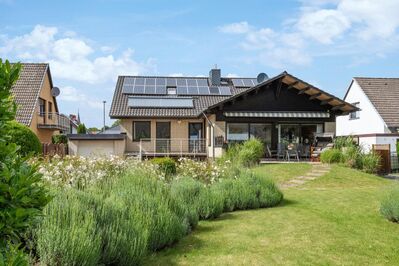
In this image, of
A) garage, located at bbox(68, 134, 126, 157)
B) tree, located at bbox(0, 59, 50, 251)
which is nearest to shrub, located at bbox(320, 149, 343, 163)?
garage, located at bbox(68, 134, 126, 157)

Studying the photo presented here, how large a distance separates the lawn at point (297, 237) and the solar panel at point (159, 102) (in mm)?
18261

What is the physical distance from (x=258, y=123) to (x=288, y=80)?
127 inches

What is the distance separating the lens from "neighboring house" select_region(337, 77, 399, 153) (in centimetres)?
2788

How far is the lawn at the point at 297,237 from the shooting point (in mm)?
6199

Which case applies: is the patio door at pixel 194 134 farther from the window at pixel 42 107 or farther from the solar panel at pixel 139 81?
A: the window at pixel 42 107

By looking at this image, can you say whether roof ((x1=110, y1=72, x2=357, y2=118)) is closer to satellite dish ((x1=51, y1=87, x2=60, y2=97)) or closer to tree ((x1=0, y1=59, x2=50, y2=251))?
satellite dish ((x1=51, y1=87, x2=60, y2=97))

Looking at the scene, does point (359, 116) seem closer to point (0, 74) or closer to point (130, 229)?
point (130, 229)

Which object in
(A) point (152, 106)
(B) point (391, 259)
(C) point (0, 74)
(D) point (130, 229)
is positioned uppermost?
(A) point (152, 106)

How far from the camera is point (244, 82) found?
3444 centimetres

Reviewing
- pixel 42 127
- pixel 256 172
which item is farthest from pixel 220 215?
pixel 42 127

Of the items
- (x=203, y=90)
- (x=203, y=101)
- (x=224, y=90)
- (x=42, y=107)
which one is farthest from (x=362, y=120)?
(x=42, y=107)

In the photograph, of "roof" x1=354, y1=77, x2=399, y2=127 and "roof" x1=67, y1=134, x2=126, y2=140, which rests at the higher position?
"roof" x1=354, y1=77, x2=399, y2=127

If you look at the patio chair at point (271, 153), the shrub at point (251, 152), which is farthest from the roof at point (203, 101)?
the shrub at point (251, 152)

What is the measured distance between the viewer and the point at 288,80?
81.3 ft
